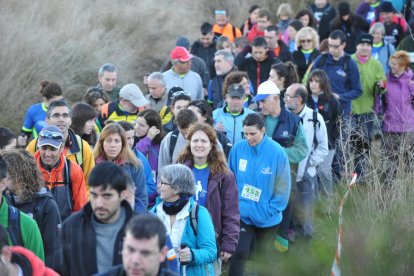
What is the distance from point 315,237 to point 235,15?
1693 centimetres

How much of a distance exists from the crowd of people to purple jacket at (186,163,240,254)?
1 cm

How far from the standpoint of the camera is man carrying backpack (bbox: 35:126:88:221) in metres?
8.85

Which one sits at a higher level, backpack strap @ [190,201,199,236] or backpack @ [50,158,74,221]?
backpack @ [50,158,74,221]

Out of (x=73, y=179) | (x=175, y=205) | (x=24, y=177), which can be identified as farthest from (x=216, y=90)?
(x=24, y=177)

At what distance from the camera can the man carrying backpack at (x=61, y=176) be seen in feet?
29.0

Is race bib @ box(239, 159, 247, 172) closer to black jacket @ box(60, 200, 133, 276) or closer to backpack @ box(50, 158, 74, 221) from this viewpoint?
backpack @ box(50, 158, 74, 221)

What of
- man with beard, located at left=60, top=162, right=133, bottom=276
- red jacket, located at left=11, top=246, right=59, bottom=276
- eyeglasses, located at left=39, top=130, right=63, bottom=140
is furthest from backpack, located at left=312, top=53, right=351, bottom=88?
red jacket, located at left=11, top=246, right=59, bottom=276

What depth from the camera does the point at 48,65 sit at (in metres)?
18.2

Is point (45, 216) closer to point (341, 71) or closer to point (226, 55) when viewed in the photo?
point (226, 55)

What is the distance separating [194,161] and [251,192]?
113 centimetres

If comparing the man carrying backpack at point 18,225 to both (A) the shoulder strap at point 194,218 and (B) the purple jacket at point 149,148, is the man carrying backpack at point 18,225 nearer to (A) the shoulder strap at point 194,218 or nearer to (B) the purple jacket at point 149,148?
(A) the shoulder strap at point 194,218

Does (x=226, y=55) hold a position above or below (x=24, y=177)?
above

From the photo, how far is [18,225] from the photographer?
7020mm

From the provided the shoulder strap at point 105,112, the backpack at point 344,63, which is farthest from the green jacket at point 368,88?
the shoulder strap at point 105,112
